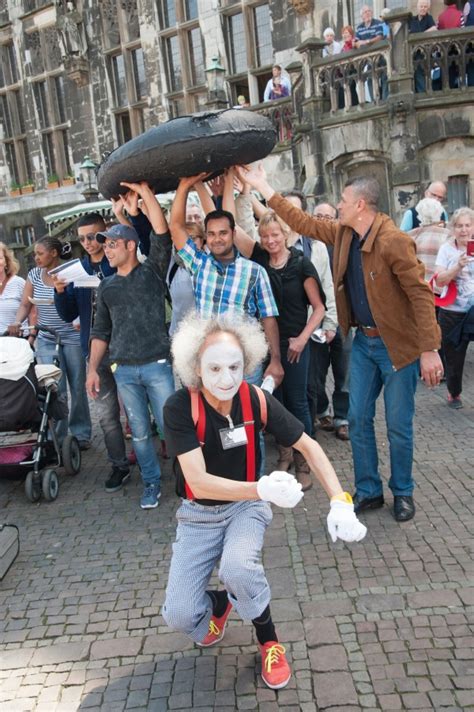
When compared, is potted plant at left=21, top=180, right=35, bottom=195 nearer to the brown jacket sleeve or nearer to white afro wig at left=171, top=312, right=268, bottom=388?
the brown jacket sleeve

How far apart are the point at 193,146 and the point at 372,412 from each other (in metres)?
2.05

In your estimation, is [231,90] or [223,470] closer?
[223,470]

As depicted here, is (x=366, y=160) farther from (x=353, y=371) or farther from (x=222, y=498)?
(x=222, y=498)

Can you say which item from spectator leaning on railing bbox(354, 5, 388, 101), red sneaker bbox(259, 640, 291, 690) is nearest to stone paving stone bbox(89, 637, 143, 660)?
red sneaker bbox(259, 640, 291, 690)

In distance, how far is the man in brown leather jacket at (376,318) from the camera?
383 cm

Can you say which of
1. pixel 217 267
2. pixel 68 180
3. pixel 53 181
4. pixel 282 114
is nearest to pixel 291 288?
pixel 217 267

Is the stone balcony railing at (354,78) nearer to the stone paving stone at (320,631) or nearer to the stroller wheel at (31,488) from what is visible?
the stroller wheel at (31,488)

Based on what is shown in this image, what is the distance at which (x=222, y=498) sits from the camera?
274cm

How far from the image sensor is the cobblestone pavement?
278cm

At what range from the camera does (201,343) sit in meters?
2.82

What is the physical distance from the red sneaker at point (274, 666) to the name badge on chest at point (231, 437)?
34.1 inches

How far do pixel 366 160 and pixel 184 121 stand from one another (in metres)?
8.36

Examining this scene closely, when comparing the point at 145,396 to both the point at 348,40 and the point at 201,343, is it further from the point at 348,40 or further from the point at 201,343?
the point at 348,40

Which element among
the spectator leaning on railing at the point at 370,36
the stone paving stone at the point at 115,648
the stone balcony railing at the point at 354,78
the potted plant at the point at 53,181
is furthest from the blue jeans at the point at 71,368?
the potted plant at the point at 53,181
